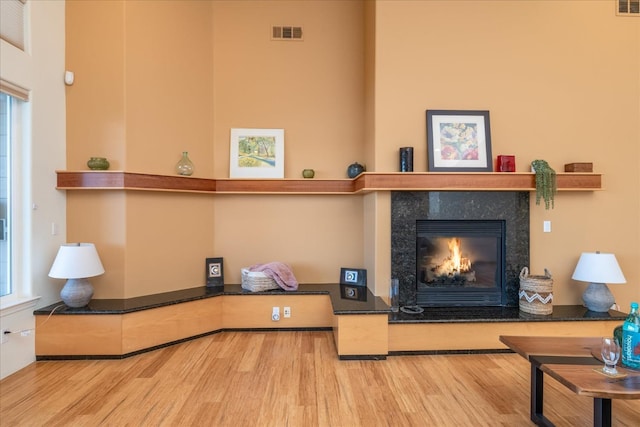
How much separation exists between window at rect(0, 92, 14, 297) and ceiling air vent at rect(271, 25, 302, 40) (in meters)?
2.83

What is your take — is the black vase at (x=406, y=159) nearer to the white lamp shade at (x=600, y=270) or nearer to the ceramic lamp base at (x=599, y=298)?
the white lamp shade at (x=600, y=270)

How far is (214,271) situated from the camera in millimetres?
4270

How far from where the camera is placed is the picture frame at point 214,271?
4.25m

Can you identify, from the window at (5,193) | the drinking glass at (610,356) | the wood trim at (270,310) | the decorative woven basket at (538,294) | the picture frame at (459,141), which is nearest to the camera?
the drinking glass at (610,356)

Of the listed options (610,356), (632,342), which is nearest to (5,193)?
(610,356)

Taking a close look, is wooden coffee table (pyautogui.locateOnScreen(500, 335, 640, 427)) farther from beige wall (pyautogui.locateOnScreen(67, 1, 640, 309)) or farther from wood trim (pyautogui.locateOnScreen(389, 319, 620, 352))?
beige wall (pyautogui.locateOnScreen(67, 1, 640, 309))

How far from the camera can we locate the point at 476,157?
12.3 feet

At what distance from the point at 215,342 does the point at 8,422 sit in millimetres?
1683

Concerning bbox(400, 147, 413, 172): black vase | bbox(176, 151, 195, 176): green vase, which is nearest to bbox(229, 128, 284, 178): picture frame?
bbox(176, 151, 195, 176): green vase

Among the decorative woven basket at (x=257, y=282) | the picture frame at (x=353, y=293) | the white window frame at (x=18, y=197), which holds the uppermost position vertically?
the white window frame at (x=18, y=197)

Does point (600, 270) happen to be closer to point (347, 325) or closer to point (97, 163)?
point (347, 325)

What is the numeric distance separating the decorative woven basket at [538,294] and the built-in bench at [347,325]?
0.09m

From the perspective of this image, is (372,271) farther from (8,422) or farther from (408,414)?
(8,422)

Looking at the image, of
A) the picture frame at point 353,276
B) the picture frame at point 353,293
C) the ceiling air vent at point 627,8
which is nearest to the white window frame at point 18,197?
the picture frame at point 353,293
